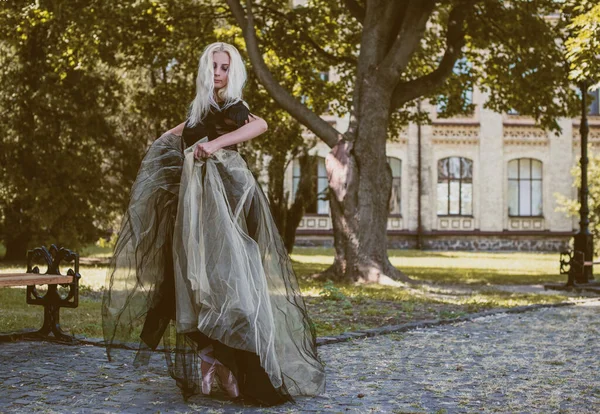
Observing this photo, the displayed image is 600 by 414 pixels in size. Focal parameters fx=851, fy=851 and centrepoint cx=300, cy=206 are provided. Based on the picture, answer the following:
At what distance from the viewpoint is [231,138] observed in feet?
17.2

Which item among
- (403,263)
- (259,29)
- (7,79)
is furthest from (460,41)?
(7,79)

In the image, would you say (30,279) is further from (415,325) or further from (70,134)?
(70,134)

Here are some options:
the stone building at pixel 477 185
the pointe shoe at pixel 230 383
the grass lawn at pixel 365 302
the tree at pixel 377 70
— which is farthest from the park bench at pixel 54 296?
the stone building at pixel 477 185

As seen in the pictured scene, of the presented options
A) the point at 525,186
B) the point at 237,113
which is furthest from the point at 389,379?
the point at 525,186

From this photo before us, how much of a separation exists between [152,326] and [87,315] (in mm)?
4708

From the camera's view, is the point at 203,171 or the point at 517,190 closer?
the point at 203,171

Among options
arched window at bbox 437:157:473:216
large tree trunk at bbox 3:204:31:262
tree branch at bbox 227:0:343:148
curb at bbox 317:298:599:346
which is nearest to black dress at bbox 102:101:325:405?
curb at bbox 317:298:599:346

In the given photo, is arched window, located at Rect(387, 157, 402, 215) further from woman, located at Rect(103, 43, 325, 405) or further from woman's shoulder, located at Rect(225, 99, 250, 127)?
woman's shoulder, located at Rect(225, 99, 250, 127)

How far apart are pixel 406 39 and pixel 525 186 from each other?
79.2 feet

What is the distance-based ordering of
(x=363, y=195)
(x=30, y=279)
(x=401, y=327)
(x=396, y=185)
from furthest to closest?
(x=396, y=185), (x=363, y=195), (x=401, y=327), (x=30, y=279)

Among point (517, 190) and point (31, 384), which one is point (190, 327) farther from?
point (517, 190)

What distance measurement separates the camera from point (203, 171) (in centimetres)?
520

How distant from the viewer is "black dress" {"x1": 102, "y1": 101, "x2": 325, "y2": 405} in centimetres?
498

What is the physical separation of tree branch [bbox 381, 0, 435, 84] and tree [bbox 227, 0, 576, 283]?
18mm
